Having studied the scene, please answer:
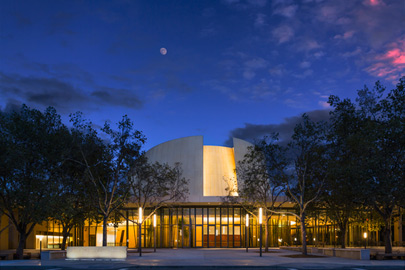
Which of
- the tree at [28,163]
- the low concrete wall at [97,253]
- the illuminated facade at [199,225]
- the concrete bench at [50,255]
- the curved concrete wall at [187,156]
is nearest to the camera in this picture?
the concrete bench at [50,255]

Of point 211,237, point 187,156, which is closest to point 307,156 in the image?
point 211,237

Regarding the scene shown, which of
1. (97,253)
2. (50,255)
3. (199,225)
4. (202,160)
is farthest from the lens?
(202,160)

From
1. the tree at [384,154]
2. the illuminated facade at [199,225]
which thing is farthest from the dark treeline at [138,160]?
the illuminated facade at [199,225]

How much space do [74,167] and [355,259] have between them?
79.4ft

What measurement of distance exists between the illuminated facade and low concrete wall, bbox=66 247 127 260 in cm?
2532

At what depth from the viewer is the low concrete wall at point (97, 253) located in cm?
2931

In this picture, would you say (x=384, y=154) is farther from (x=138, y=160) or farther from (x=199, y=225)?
(x=199, y=225)

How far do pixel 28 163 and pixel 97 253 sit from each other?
10.00 meters

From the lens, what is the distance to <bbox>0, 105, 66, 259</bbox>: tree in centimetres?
3206

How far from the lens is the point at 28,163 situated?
3425cm

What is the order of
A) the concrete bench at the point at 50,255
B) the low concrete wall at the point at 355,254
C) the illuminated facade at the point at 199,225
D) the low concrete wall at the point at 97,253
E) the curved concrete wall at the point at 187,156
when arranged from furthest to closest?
the curved concrete wall at the point at 187,156 → the illuminated facade at the point at 199,225 → the low concrete wall at the point at 355,254 → the low concrete wall at the point at 97,253 → the concrete bench at the point at 50,255

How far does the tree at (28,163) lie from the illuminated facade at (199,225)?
23426mm

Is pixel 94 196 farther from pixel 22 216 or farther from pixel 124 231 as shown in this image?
pixel 124 231

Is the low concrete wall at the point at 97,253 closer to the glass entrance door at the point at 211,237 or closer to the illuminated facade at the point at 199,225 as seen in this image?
the illuminated facade at the point at 199,225
